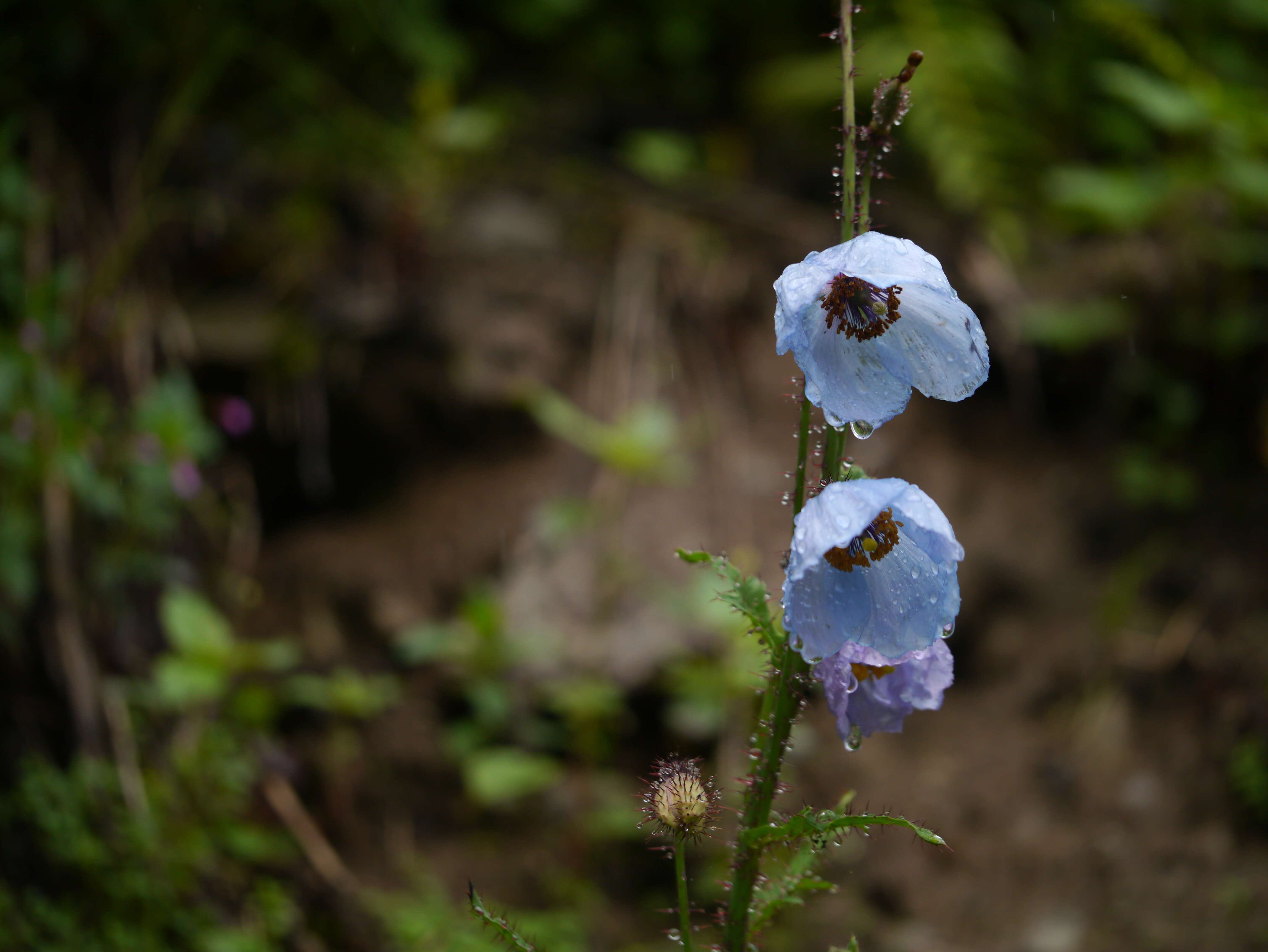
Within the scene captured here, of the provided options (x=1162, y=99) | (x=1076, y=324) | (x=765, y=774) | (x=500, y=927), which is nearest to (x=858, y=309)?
(x=765, y=774)

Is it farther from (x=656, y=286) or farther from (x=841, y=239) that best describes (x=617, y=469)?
(x=841, y=239)

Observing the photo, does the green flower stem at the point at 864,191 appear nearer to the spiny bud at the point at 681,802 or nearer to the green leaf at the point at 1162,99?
the spiny bud at the point at 681,802

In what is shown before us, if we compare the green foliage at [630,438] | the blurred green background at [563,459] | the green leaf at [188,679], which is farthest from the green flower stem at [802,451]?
the green leaf at [188,679]

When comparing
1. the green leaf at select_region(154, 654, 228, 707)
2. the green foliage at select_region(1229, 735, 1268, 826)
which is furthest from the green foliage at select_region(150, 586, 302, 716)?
the green foliage at select_region(1229, 735, 1268, 826)

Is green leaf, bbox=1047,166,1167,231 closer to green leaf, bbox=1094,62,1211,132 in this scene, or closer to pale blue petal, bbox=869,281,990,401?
green leaf, bbox=1094,62,1211,132

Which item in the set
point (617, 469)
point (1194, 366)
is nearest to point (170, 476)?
point (617, 469)

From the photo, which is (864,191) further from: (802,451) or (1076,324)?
(1076,324)
